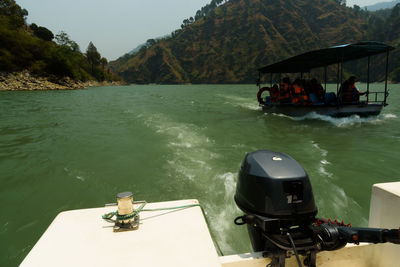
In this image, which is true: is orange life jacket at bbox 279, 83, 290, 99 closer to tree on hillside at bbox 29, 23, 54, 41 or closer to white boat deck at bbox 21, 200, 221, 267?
white boat deck at bbox 21, 200, 221, 267

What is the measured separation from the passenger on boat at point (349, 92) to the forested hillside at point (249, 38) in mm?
91499

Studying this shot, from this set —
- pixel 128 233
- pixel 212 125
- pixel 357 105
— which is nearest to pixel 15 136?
pixel 212 125

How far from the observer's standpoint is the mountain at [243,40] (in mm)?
107375

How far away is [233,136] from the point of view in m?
7.84

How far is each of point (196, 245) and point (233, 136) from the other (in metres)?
6.60

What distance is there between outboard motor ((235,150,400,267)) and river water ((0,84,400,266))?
1.47 metres

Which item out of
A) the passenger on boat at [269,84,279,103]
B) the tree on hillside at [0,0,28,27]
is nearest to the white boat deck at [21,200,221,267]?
the passenger on boat at [269,84,279,103]

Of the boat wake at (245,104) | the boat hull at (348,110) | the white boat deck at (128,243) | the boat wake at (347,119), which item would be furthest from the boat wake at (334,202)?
the boat wake at (245,104)

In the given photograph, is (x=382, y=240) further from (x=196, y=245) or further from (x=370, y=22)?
(x=370, y=22)

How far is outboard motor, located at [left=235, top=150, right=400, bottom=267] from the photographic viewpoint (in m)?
1.43

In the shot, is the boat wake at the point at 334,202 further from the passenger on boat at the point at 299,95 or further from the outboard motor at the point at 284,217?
the passenger on boat at the point at 299,95

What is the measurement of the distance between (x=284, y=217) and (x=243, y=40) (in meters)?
124

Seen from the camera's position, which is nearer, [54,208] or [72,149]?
[54,208]

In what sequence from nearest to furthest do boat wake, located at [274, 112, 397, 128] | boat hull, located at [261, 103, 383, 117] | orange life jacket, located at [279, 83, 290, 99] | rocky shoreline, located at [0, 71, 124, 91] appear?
1. boat wake, located at [274, 112, 397, 128]
2. boat hull, located at [261, 103, 383, 117]
3. orange life jacket, located at [279, 83, 290, 99]
4. rocky shoreline, located at [0, 71, 124, 91]
